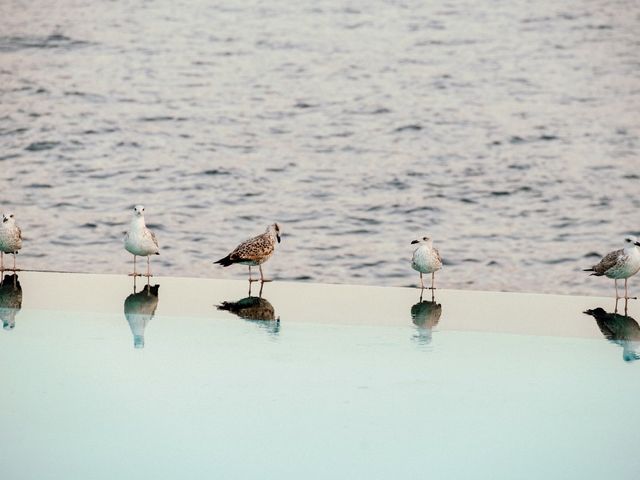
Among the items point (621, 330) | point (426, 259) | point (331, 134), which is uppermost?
point (331, 134)

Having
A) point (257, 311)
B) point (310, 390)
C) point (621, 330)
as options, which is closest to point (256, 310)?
point (257, 311)

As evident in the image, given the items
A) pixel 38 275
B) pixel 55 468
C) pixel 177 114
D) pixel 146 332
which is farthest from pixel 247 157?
pixel 55 468

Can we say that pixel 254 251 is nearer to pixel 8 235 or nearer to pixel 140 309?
pixel 140 309

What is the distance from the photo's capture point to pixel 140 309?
6.88 m

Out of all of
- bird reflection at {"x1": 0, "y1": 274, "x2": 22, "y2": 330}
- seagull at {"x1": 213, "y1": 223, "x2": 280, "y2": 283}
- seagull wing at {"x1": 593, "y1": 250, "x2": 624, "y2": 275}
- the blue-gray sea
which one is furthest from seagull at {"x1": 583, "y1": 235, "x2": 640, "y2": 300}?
the blue-gray sea

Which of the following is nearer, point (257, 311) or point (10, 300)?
point (257, 311)

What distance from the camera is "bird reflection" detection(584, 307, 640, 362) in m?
6.09

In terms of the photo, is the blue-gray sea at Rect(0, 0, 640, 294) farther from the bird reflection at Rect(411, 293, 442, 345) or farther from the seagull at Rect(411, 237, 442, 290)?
the bird reflection at Rect(411, 293, 442, 345)

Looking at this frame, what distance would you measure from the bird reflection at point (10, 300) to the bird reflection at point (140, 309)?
0.61 m

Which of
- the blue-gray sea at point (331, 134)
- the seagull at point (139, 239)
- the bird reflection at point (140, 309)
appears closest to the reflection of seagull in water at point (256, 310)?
the bird reflection at point (140, 309)

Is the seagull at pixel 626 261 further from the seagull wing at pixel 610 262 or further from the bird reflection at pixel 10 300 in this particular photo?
the bird reflection at pixel 10 300

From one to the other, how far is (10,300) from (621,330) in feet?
11.4

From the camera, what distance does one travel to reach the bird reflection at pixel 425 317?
6309mm

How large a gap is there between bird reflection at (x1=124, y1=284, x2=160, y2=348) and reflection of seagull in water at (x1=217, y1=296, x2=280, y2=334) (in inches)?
16.3
